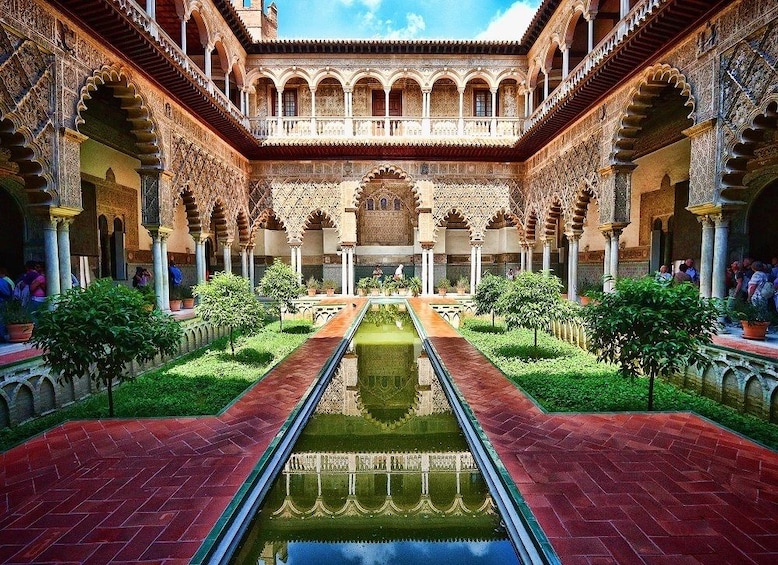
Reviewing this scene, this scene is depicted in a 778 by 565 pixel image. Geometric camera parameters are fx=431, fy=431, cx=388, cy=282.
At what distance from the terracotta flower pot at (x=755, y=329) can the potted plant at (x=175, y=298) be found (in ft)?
39.9

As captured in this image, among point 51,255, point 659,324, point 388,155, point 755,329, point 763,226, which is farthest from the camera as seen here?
point 388,155

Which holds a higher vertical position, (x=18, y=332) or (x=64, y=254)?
(x=64, y=254)

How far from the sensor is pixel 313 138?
654 inches

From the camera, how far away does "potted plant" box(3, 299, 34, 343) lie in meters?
6.76

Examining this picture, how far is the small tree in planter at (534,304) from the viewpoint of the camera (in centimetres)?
825

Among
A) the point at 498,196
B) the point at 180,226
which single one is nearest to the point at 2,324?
the point at 180,226

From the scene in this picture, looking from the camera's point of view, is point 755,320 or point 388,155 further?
point 388,155

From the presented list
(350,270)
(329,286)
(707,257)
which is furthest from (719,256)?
(329,286)

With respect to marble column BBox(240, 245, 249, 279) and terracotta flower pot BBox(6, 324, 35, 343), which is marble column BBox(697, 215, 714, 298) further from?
marble column BBox(240, 245, 249, 279)

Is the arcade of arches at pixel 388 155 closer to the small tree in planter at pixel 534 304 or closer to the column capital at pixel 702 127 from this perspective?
the column capital at pixel 702 127

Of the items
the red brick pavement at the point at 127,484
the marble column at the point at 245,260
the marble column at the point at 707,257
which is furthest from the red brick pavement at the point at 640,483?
the marble column at the point at 245,260

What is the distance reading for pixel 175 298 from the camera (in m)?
11.9

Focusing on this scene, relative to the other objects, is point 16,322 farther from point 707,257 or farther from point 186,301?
point 707,257

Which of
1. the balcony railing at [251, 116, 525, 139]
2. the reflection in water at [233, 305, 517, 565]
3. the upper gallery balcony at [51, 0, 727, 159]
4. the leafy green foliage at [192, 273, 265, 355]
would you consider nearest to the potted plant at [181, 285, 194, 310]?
the leafy green foliage at [192, 273, 265, 355]
